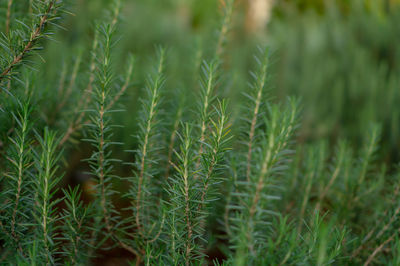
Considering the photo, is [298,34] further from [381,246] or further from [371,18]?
[381,246]

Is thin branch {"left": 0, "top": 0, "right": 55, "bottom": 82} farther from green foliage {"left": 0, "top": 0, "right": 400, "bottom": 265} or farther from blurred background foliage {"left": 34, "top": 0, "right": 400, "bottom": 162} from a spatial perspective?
blurred background foliage {"left": 34, "top": 0, "right": 400, "bottom": 162}

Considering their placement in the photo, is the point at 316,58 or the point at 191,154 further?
the point at 316,58

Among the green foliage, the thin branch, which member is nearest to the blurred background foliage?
the green foliage

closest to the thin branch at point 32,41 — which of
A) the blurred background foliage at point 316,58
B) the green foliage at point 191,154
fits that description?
the green foliage at point 191,154

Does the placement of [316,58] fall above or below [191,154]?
above

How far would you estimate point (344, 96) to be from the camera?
1431 millimetres

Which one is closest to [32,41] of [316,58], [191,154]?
[191,154]

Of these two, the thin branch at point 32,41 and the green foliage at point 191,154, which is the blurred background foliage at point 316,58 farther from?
the thin branch at point 32,41

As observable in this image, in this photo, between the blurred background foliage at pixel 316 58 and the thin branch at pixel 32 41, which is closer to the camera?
the thin branch at pixel 32 41

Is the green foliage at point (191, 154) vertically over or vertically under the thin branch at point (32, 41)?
under

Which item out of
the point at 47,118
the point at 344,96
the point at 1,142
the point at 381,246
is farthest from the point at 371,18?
the point at 1,142

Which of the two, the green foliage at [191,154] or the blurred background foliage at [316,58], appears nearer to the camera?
the green foliage at [191,154]

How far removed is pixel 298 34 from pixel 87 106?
1469mm

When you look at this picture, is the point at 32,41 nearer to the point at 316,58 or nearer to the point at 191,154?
the point at 191,154
